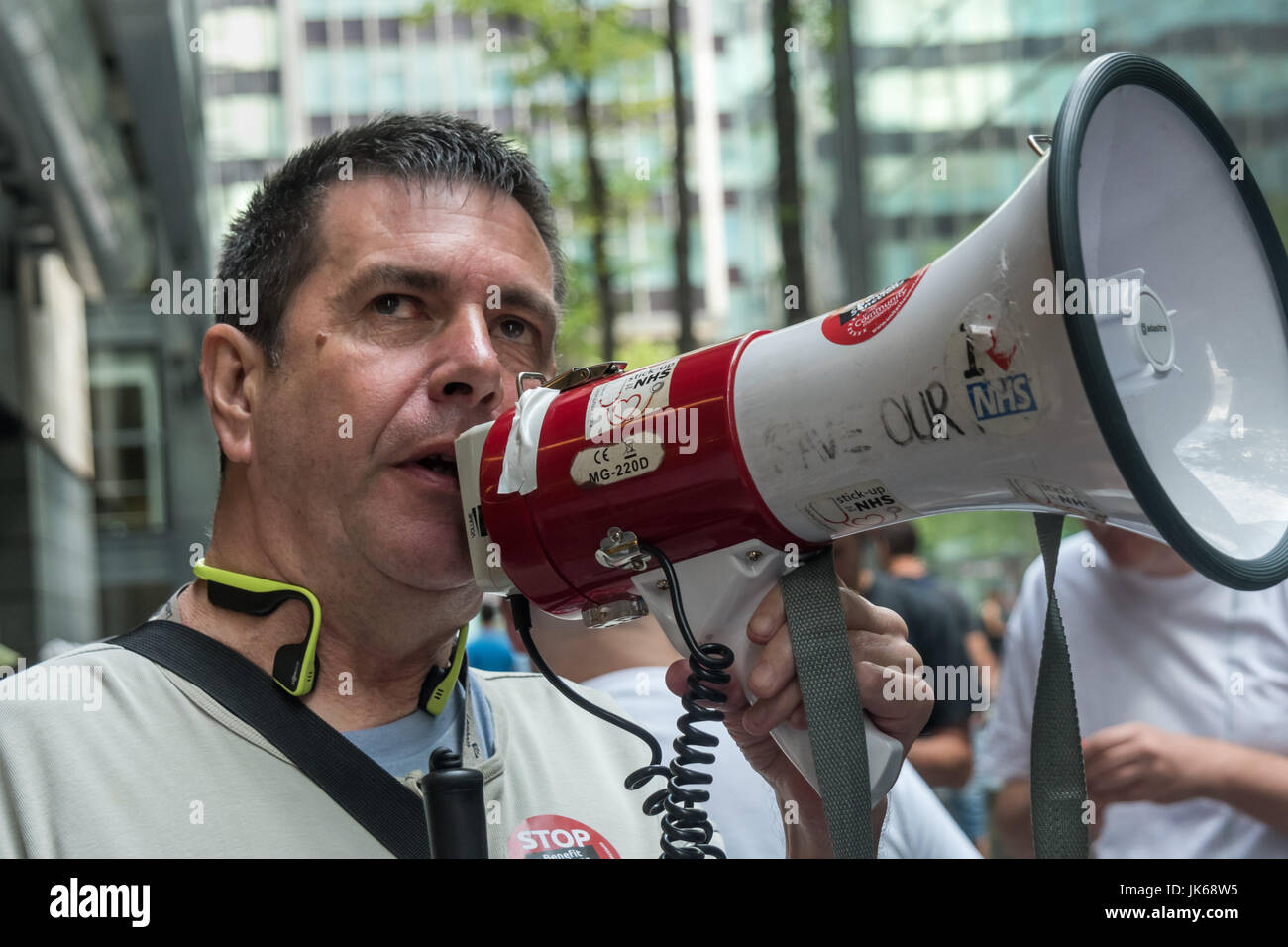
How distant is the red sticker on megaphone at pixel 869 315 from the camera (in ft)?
4.40

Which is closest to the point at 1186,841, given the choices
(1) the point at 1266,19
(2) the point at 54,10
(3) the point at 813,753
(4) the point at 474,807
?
(3) the point at 813,753

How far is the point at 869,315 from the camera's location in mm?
1364

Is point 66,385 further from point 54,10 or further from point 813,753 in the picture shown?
point 813,753

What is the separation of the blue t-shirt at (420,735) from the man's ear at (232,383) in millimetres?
450

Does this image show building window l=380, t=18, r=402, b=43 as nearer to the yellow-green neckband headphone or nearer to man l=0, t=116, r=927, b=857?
man l=0, t=116, r=927, b=857

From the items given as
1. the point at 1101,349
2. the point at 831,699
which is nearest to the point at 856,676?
the point at 831,699

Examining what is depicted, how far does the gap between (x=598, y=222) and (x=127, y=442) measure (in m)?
6.79

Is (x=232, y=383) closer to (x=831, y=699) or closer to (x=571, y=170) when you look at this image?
(x=831, y=699)

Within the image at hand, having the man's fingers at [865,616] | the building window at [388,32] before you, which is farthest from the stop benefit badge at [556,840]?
the building window at [388,32]

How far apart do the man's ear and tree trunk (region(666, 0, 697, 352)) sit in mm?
7544

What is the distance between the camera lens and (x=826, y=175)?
50.5 ft

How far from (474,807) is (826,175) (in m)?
14.8

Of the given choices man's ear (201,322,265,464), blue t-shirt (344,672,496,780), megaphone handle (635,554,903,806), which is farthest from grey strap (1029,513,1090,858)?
man's ear (201,322,265,464)
